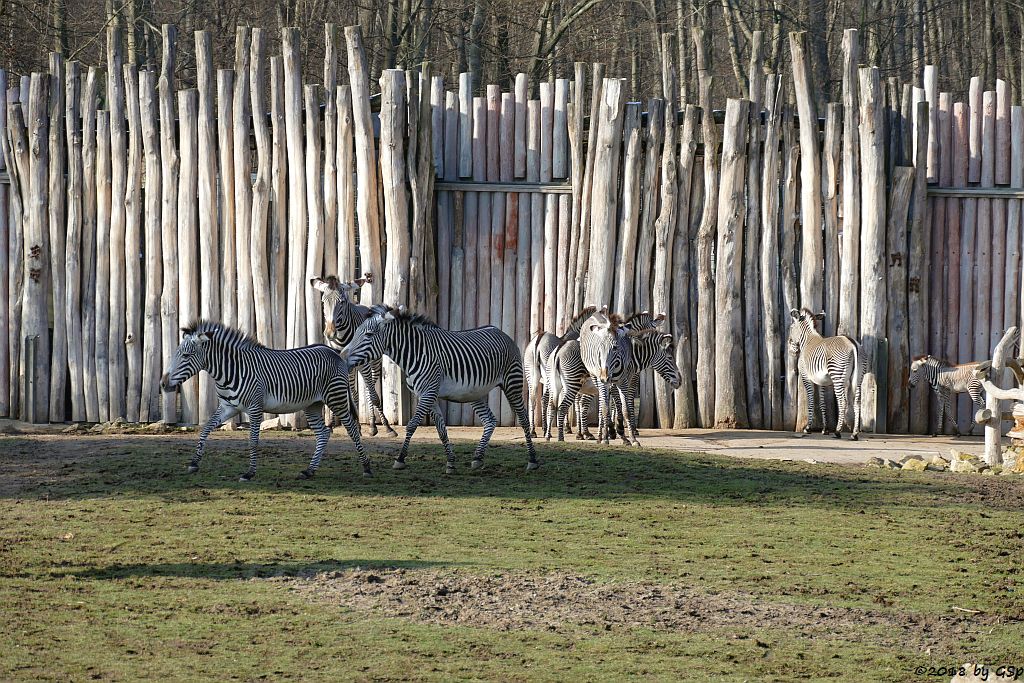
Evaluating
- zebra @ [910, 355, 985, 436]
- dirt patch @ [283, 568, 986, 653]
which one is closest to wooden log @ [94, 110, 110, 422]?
dirt patch @ [283, 568, 986, 653]

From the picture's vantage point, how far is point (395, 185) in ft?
51.3

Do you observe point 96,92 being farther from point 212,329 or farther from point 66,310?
point 212,329

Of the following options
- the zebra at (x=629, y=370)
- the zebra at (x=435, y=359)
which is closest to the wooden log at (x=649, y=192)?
the zebra at (x=629, y=370)

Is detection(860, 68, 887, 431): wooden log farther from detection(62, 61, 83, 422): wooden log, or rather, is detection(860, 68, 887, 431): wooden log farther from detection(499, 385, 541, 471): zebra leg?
detection(62, 61, 83, 422): wooden log

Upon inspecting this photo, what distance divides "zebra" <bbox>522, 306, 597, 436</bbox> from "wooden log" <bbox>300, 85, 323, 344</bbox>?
161cm

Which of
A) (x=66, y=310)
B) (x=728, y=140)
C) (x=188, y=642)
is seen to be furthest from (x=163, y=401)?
(x=188, y=642)

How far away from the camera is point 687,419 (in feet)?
52.6

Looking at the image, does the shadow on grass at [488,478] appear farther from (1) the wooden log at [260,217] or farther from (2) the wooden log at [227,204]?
(2) the wooden log at [227,204]

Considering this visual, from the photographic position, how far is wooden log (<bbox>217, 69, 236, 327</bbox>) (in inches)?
627

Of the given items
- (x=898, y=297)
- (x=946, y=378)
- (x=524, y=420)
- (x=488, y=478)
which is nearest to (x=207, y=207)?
(x=524, y=420)

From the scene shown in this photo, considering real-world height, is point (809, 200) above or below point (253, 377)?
above

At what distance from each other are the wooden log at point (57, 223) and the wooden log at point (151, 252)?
1.02m

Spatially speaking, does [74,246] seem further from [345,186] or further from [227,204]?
[345,186]

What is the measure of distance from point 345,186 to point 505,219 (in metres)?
1.97
